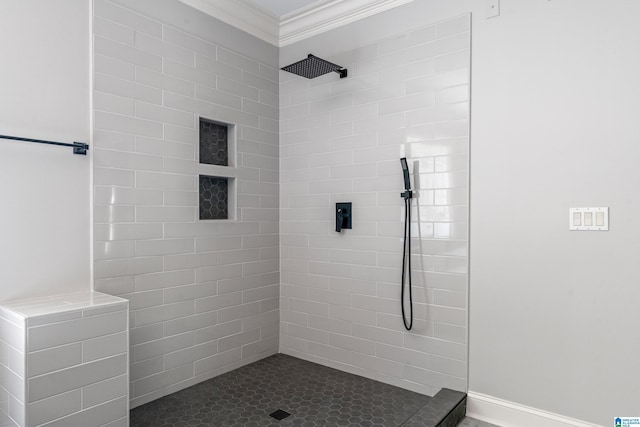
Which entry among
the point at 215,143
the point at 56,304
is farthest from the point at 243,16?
the point at 56,304

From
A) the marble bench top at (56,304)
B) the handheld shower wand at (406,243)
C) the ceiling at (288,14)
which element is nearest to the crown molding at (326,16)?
the ceiling at (288,14)

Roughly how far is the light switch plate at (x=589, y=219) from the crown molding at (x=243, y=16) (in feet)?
8.32

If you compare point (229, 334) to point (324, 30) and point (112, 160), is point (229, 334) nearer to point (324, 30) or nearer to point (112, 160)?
point (112, 160)

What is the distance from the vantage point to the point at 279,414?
2369 millimetres

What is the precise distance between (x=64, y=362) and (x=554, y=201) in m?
2.54

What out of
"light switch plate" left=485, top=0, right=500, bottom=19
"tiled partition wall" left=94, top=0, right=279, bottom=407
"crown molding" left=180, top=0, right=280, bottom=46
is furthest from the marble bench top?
"light switch plate" left=485, top=0, right=500, bottom=19

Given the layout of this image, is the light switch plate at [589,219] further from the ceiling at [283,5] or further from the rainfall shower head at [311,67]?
the ceiling at [283,5]

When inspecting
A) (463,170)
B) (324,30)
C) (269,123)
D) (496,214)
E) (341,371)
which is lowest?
(341,371)

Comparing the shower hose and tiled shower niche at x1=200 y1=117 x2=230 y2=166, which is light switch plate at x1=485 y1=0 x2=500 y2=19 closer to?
the shower hose

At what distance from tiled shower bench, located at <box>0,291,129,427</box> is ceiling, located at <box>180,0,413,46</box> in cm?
209

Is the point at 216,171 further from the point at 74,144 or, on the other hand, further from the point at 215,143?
the point at 74,144

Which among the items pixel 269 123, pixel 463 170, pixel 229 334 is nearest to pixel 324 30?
pixel 269 123

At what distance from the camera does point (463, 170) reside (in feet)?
8.25

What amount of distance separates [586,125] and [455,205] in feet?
2.61
